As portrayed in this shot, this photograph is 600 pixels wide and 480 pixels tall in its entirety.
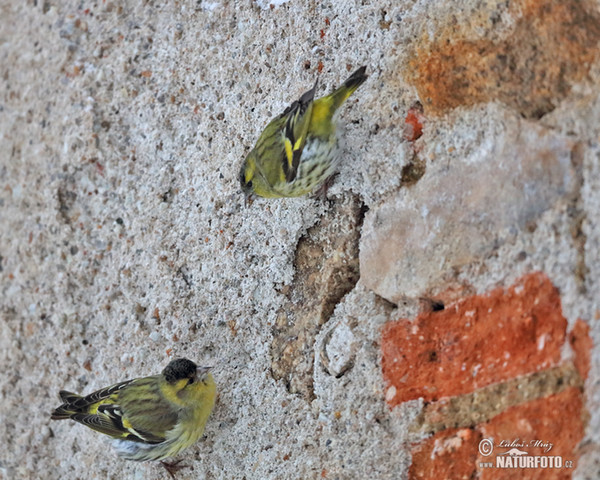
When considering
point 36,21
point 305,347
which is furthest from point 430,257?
point 36,21

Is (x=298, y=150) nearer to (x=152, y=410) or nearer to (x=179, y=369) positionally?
(x=179, y=369)

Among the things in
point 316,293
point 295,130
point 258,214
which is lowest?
point 316,293

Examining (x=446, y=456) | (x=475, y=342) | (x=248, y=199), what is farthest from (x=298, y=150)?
(x=446, y=456)

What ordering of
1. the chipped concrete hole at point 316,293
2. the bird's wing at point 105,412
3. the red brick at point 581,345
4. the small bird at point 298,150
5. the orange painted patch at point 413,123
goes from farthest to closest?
the bird's wing at point 105,412 < the small bird at point 298,150 < the chipped concrete hole at point 316,293 < the orange painted patch at point 413,123 < the red brick at point 581,345

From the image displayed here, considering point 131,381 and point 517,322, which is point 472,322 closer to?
point 517,322

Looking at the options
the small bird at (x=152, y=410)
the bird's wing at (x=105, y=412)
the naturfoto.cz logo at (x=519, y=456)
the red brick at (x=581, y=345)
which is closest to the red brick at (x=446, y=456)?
the naturfoto.cz logo at (x=519, y=456)

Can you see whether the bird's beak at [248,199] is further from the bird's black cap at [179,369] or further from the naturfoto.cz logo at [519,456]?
the naturfoto.cz logo at [519,456]

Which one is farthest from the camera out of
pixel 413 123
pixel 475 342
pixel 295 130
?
pixel 295 130
